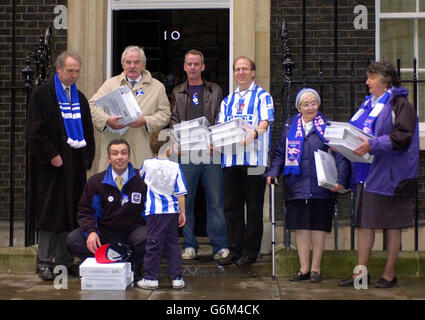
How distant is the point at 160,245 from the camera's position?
20.5ft

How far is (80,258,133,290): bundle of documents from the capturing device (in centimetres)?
609

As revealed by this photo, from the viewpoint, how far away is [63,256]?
6805mm

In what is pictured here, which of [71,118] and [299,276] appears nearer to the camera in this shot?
[299,276]

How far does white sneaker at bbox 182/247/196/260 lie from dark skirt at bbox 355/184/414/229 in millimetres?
1833

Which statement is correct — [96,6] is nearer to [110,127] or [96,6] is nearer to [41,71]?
[41,71]

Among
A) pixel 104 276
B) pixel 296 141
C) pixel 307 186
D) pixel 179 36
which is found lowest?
pixel 104 276

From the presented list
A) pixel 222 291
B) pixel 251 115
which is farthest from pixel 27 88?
pixel 222 291

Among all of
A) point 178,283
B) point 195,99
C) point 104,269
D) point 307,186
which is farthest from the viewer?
point 195,99

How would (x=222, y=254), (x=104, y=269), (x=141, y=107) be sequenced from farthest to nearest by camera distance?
(x=222, y=254) < (x=141, y=107) < (x=104, y=269)

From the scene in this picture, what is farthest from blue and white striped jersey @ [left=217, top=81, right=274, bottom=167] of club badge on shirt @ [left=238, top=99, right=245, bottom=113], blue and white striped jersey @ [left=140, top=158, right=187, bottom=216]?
blue and white striped jersey @ [left=140, top=158, right=187, bottom=216]

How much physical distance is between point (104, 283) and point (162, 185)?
91 centimetres

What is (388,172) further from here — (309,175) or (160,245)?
(160,245)

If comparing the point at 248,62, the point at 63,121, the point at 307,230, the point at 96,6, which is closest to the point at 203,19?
the point at 96,6

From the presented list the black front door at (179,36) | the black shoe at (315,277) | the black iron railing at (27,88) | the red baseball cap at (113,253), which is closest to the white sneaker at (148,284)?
the red baseball cap at (113,253)
